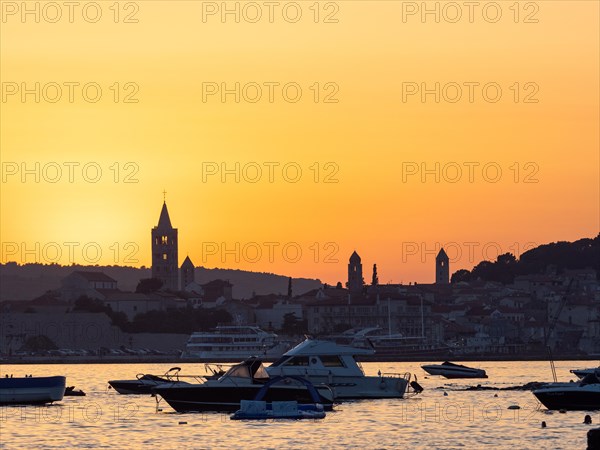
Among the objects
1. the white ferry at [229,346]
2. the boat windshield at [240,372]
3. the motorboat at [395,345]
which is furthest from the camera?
the white ferry at [229,346]

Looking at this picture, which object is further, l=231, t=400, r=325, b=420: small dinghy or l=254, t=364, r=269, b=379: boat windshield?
l=254, t=364, r=269, b=379: boat windshield

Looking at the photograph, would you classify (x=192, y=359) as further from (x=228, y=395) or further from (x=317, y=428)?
(x=317, y=428)

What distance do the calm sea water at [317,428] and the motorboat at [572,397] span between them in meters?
0.35

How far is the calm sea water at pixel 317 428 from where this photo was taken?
47.7m

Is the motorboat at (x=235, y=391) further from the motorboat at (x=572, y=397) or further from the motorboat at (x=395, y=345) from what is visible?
the motorboat at (x=395, y=345)

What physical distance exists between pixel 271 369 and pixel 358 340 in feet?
344

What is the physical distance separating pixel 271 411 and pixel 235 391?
8.33ft

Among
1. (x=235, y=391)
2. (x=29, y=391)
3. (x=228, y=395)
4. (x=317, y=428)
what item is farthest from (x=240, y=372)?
(x=29, y=391)

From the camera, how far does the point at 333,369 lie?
65750mm

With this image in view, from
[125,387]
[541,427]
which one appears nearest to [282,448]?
[541,427]

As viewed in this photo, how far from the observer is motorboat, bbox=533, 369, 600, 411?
5791 cm

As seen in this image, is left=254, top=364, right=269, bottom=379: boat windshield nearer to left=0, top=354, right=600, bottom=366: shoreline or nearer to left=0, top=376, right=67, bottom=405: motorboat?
left=0, top=376, right=67, bottom=405: motorboat

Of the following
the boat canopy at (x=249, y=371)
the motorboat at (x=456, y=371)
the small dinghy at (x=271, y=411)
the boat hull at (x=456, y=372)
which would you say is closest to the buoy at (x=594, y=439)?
the small dinghy at (x=271, y=411)

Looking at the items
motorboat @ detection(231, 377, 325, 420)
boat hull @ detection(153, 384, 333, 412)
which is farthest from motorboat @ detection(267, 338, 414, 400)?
motorboat @ detection(231, 377, 325, 420)
